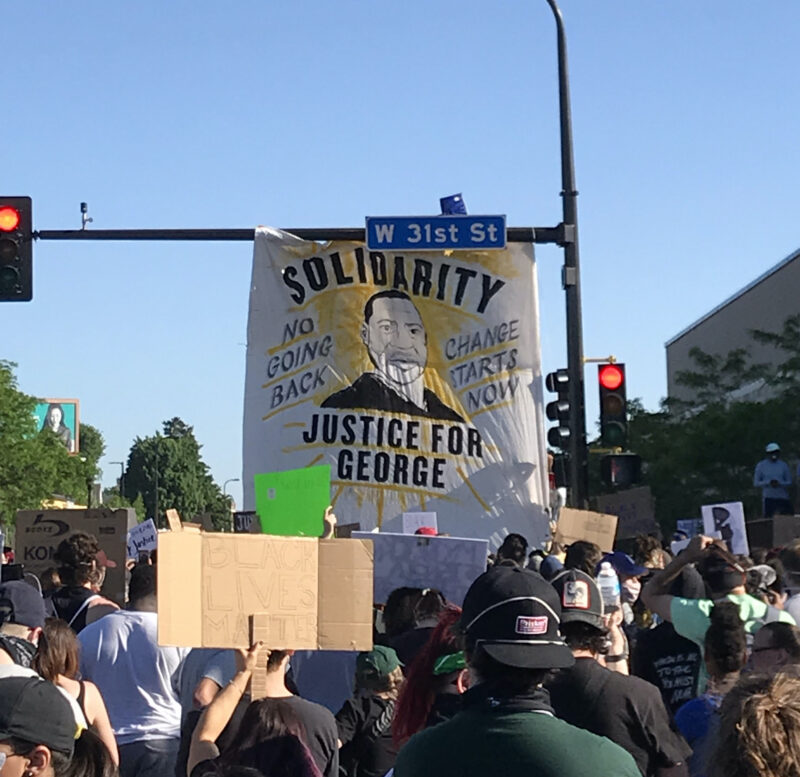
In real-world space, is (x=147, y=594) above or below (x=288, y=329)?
below

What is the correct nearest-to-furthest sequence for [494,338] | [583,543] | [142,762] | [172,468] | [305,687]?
[142,762]
[305,687]
[583,543]
[494,338]
[172,468]

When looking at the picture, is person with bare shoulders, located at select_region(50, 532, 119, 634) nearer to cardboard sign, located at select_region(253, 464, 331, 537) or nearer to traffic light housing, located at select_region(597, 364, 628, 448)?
cardboard sign, located at select_region(253, 464, 331, 537)

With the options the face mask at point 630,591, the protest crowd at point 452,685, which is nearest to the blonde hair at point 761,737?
the protest crowd at point 452,685

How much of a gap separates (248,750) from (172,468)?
15685cm

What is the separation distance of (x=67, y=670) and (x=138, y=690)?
1.07 metres

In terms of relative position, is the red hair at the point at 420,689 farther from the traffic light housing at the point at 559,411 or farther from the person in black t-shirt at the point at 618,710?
the traffic light housing at the point at 559,411

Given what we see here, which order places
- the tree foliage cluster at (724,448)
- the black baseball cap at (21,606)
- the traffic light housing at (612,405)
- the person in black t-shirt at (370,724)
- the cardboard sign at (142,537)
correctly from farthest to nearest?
the tree foliage cluster at (724,448) → the traffic light housing at (612,405) → the cardboard sign at (142,537) → the black baseball cap at (21,606) → the person in black t-shirt at (370,724)

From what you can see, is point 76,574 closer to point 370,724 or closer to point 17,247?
point 370,724

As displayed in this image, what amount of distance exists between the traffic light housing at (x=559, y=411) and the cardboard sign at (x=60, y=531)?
4614mm

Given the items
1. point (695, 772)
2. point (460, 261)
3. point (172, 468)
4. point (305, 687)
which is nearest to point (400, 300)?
point (460, 261)

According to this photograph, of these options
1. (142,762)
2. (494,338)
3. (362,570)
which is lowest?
(142,762)

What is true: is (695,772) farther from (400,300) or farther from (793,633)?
(400,300)

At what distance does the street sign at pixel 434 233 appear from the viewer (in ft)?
49.5

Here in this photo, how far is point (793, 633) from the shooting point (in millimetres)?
5891
